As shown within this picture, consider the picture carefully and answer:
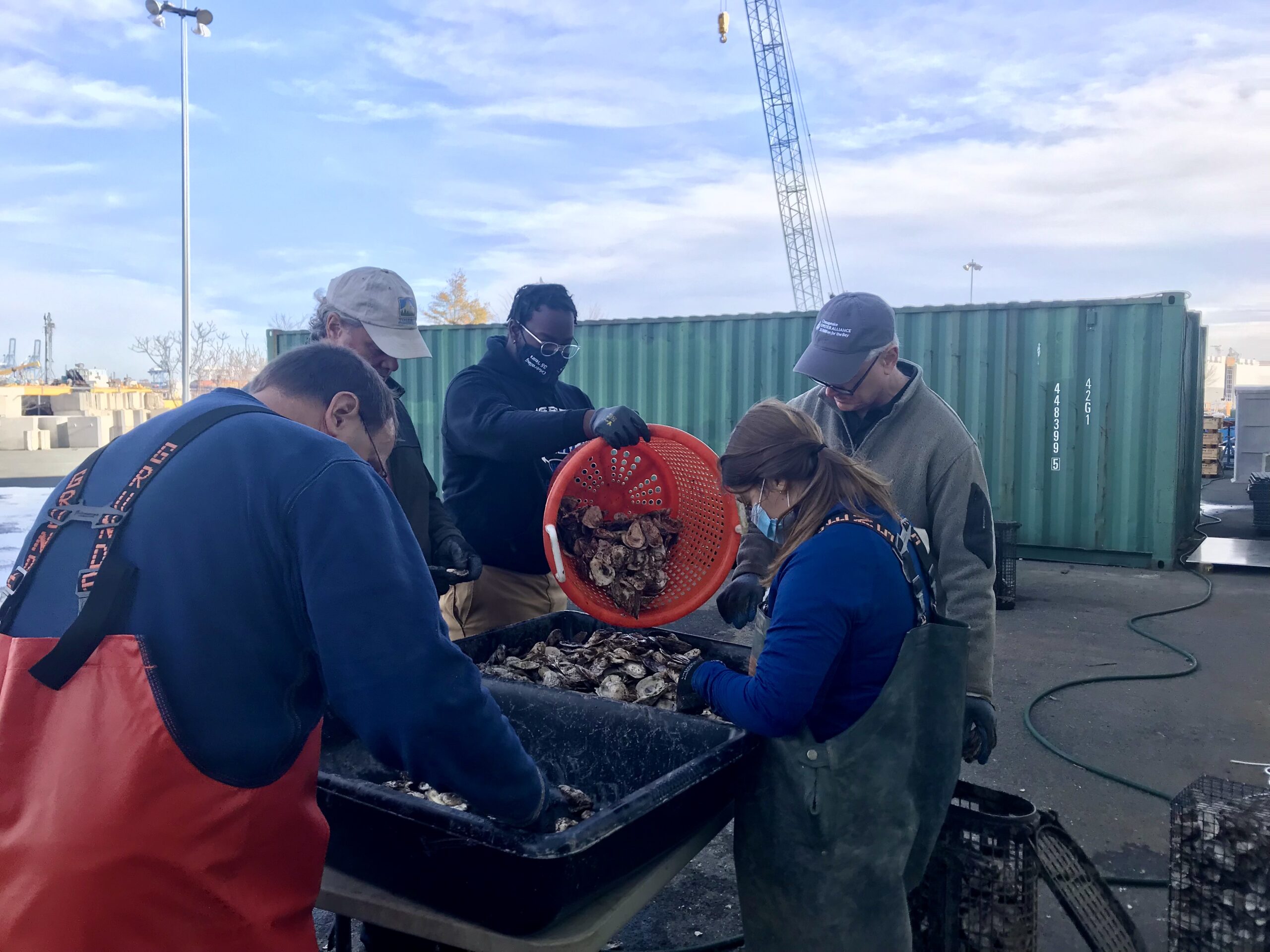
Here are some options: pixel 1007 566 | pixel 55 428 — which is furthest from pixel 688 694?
pixel 55 428

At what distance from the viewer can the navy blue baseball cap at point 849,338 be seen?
262 centimetres

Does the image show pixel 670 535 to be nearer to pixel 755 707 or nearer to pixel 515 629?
pixel 515 629

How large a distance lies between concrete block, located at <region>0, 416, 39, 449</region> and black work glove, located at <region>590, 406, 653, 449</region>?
26.3m

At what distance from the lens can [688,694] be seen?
83.1 inches

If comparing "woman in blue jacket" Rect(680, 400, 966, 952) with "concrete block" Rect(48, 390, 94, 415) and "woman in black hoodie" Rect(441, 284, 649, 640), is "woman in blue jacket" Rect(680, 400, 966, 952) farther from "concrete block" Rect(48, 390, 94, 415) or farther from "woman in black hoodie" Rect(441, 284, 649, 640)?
"concrete block" Rect(48, 390, 94, 415)

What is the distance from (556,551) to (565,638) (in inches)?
24.2

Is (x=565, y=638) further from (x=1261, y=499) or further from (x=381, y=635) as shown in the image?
(x=1261, y=499)

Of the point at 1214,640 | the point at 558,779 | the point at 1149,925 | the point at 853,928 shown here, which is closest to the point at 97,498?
the point at 558,779

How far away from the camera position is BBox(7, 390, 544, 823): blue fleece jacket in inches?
51.3

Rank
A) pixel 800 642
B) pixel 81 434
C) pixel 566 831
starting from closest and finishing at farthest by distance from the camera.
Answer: pixel 566 831, pixel 800 642, pixel 81 434

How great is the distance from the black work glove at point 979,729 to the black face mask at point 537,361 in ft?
5.65

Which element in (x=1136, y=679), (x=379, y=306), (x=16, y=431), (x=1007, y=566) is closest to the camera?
(x=379, y=306)

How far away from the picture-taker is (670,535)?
2.89 metres

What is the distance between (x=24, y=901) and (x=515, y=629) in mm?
1684
